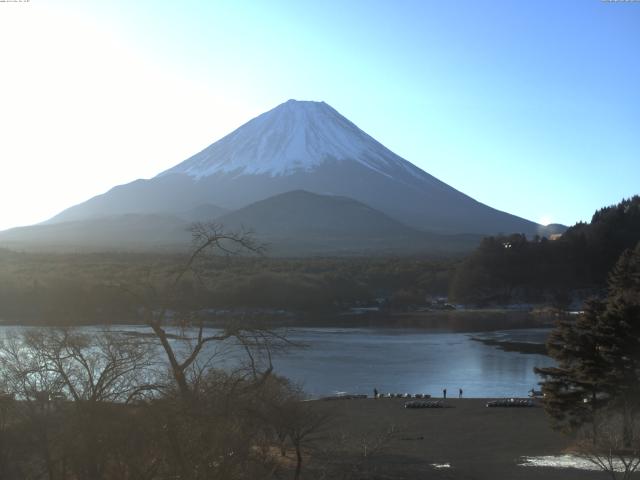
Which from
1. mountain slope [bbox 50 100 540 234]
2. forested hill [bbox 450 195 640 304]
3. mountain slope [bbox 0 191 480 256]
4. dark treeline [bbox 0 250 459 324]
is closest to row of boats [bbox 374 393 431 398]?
dark treeline [bbox 0 250 459 324]

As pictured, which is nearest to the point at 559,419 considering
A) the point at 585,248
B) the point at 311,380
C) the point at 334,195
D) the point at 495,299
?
the point at 311,380

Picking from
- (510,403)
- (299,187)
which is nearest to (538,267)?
(510,403)

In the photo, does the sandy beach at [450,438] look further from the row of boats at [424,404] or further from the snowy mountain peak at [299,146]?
the snowy mountain peak at [299,146]

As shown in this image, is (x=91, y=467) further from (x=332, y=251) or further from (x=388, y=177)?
(x=388, y=177)

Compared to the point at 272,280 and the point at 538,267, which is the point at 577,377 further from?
the point at 538,267

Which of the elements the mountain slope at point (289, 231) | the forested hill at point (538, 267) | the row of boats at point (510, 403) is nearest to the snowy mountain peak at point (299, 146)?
the mountain slope at point (289, 231)

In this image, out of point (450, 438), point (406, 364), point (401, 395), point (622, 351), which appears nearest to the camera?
point (622, 351)
